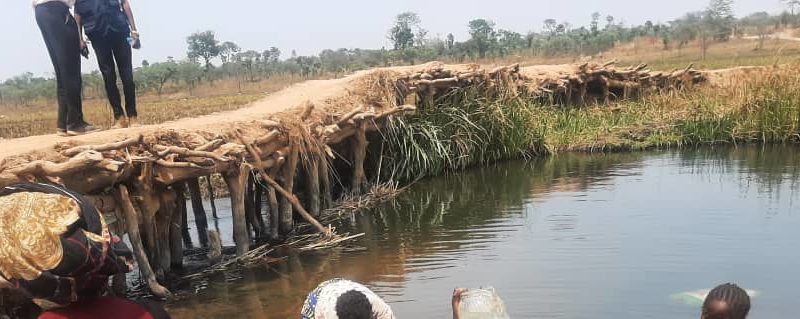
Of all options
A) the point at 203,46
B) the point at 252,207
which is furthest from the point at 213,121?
the point at 203,46

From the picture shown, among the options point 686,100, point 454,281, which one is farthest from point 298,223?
point 686,100

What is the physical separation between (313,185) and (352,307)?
7220 millimetres

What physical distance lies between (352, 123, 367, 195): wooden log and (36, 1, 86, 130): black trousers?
4277mm

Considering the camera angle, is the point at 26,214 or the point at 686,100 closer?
the point at 26,214

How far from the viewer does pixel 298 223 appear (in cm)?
962

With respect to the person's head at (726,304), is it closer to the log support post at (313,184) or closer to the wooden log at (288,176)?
the wooden log at (288,176)

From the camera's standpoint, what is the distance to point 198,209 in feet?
27.6

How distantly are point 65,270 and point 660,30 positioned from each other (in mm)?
58765

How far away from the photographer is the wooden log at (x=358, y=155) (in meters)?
10.4

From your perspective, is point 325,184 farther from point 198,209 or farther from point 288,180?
point 198,209

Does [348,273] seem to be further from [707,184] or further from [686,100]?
[686,100]

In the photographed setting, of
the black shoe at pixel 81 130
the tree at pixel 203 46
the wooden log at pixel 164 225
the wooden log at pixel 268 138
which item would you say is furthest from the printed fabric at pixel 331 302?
the tree at pixel 203 46

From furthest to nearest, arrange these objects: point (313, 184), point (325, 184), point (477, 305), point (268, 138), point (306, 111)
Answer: point (325, 184), point (313, 184), point (306, 111), point (268, 138), point (477, 305)

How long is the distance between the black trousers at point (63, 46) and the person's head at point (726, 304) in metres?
5.74
